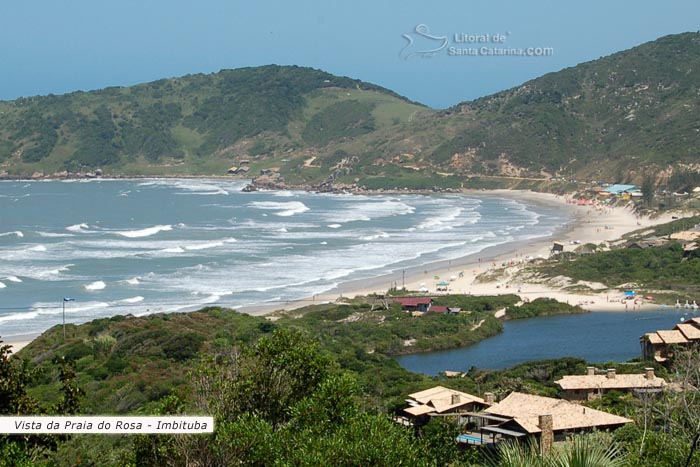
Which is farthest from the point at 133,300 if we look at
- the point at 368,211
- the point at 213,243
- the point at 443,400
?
the point at 368,211

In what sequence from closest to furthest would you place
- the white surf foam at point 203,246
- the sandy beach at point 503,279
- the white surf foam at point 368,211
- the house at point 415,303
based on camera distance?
the house at point 415,303
the sandy beach at point 503,279
the white surf foam at point 203,246
the white surf foam at point 368,211

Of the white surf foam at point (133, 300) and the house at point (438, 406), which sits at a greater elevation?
the house at point (438, 406)

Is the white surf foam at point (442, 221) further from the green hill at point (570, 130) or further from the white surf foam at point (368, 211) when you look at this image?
the green hill at point (570, 130)

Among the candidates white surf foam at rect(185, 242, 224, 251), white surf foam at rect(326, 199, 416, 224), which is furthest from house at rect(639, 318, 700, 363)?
white surf foam at rect(326, 199, 416, 224)

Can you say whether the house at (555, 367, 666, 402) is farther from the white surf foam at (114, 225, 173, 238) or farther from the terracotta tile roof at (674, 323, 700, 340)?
the white surf foam at (114, 225, 173, 238)

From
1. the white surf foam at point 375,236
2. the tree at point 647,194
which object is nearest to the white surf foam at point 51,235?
the white surf foam at point 375,236

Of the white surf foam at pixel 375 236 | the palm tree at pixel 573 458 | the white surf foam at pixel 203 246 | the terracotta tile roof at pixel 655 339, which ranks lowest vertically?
the white surf foam at pixel 375 236

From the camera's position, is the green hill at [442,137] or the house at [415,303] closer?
the house at [415,303]
